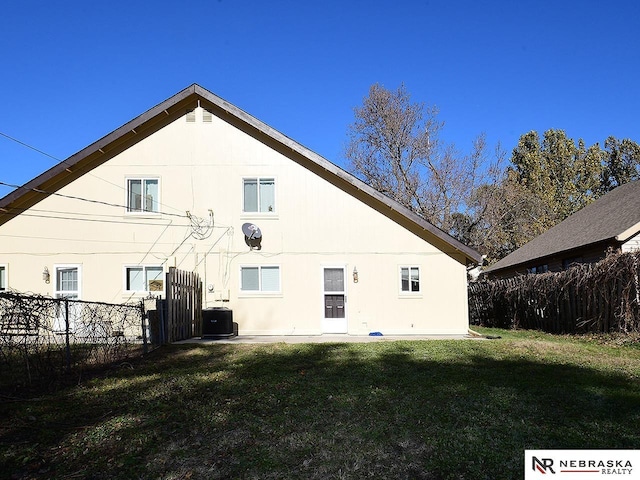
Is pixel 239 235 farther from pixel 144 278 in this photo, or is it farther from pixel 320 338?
pixel 320 338

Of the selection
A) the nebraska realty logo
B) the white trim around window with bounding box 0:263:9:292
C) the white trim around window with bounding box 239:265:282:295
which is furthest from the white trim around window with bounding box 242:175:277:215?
the nebraska realty logo

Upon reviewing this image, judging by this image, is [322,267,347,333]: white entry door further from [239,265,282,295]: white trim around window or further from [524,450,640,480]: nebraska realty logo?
A: [524,450,640,480]: nebraska realty logo

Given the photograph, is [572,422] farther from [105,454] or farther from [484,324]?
[484,324]

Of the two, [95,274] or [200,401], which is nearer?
[200,401]

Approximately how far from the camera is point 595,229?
58.9ft

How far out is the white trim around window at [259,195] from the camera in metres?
15.1

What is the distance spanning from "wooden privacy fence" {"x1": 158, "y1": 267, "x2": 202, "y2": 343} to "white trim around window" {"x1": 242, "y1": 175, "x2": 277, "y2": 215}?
2.62 meters

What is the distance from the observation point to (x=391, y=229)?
15.0m

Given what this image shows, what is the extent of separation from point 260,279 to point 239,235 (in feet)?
4.75

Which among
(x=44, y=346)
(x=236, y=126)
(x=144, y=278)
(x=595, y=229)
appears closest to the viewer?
(x=44, y=346)

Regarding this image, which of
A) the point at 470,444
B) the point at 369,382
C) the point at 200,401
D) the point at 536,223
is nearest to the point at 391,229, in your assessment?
the point at 369,382

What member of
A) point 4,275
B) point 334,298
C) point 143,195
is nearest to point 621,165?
point 334,298

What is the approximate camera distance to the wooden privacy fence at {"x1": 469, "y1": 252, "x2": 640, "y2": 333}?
11.7 meters

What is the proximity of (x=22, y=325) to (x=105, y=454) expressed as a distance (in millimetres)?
3197
